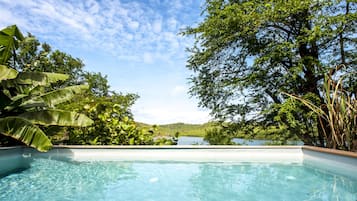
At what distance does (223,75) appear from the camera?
1108 cm

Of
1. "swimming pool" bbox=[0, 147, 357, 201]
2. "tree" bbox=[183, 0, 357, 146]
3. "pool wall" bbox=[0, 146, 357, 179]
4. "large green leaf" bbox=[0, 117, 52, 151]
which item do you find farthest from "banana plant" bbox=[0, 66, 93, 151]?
"tree" bbox=[183, 0, 357, 146]

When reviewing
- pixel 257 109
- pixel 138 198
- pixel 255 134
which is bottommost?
pixel 138 198

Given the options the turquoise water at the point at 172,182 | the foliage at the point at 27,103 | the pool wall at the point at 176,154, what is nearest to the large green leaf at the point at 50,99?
the foliage at the point at 27,103

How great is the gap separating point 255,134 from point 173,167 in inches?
223

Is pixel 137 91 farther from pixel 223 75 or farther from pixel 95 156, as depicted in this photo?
pixel 95 156

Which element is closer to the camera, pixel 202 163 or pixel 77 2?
pixel 202 163

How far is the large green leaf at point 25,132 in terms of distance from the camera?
5.31 meters

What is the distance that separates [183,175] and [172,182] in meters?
0.68

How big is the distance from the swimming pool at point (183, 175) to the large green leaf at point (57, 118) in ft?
3.31

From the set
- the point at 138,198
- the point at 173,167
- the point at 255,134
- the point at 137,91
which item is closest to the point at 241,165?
the point at 173,167

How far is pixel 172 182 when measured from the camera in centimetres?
451

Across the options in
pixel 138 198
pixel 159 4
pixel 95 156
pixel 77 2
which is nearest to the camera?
pixel 138 198

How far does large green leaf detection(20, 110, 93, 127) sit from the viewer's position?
6.10 meters

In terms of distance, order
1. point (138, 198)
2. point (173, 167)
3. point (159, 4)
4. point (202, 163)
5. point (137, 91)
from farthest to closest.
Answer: point (137, 91) < point (159, 4) < point (202, 163) < point (173, 167) < point (138, 198)
